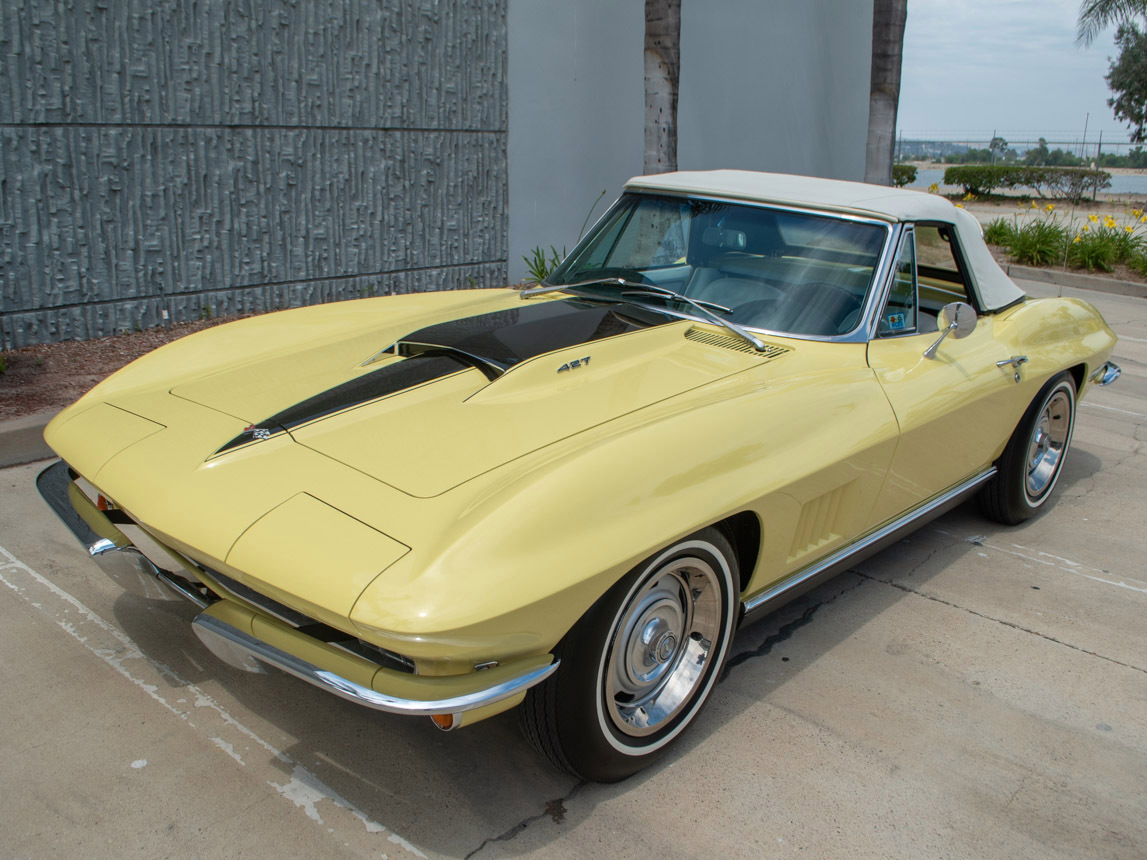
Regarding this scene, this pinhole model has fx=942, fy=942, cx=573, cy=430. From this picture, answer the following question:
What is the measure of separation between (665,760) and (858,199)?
87.9 inches

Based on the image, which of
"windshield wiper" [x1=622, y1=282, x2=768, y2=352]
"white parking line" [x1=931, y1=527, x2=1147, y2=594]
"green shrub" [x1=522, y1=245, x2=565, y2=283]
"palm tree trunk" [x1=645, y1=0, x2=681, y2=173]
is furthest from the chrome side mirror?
"green shrub" [x1=522, y1=245, x2=565, y2=283]

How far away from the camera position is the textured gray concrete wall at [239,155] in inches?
234

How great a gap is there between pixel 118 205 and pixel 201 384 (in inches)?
154

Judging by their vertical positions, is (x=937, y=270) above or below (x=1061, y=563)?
above

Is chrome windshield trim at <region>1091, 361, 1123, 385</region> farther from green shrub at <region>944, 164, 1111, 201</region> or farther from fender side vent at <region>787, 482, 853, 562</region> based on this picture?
green shrub at <region>944, 164, 1111, 201</region>

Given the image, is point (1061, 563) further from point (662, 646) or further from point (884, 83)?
point (884, 83)

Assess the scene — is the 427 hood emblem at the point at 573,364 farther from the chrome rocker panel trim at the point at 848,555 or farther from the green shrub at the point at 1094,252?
the green shrub at the point at 1094,252

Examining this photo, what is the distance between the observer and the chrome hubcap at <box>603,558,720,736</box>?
246cm

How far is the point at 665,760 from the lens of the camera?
266 centimetres

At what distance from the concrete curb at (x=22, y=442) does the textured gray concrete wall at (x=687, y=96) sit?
16.6 ft

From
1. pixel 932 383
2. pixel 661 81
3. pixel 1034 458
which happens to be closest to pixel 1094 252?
pixel 661 81

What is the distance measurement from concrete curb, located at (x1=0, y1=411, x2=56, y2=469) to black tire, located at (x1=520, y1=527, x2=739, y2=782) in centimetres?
341

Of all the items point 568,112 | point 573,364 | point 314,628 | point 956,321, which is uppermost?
point 568,112

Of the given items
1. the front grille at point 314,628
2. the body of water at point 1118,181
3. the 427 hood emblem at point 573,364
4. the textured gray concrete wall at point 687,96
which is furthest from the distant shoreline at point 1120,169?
the front grille at point 314,628
